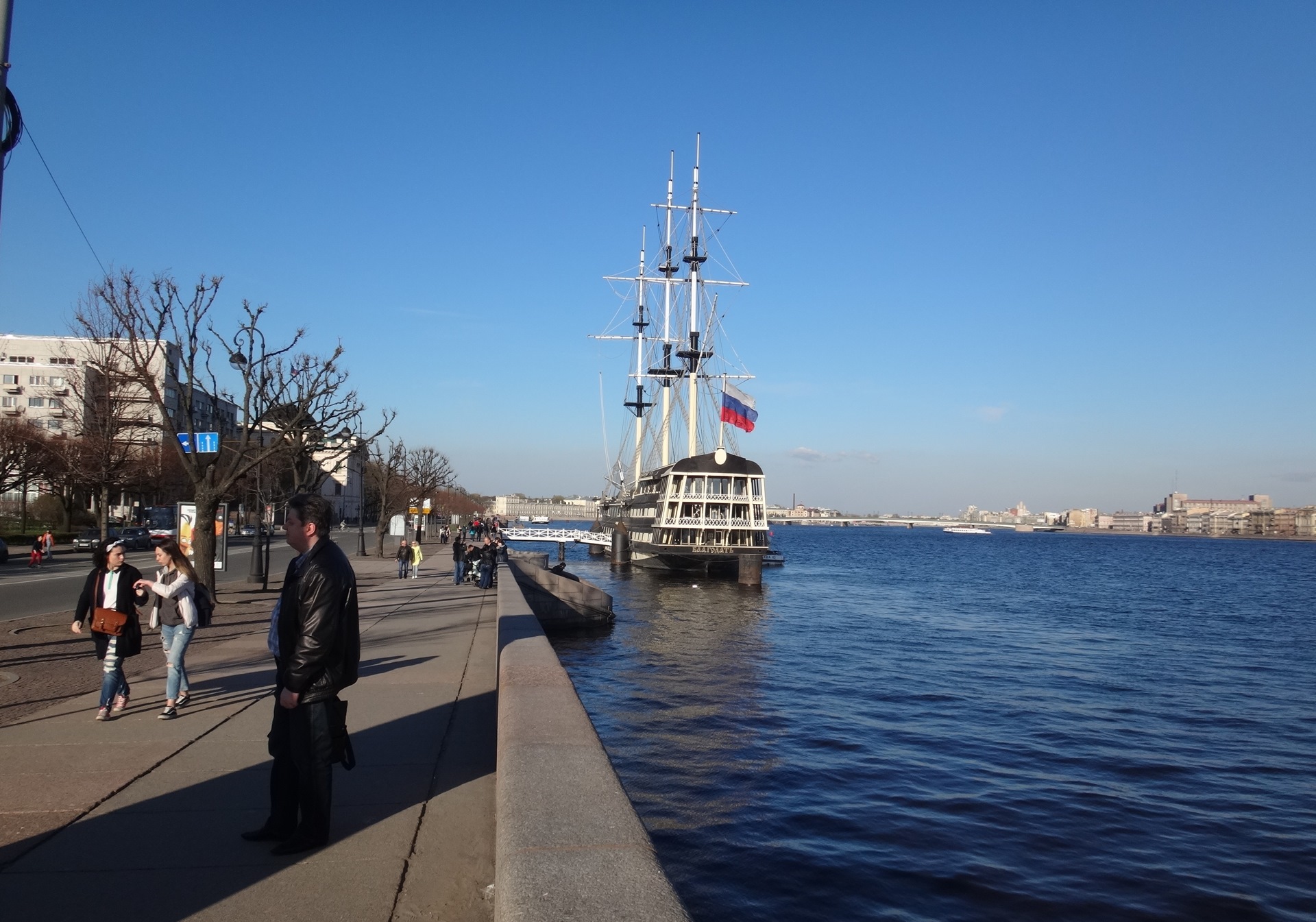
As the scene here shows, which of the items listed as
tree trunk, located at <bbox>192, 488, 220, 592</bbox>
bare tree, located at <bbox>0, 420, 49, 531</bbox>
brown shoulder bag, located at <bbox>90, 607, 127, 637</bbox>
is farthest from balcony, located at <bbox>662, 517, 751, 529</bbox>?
brown shoulder bag, located at <bbox>90, 607, 127, 637</bbox>

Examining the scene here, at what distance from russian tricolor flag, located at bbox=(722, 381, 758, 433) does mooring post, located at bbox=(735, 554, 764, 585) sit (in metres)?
8.12

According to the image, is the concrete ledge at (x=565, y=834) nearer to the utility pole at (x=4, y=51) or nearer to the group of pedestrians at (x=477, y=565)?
the utility pole at (x=4, y=51)

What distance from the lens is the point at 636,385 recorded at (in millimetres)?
97812

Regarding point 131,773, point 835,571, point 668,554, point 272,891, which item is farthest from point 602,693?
point 835,571

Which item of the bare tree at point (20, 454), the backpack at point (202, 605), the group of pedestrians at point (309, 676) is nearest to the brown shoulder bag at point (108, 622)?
the backpack at point (202, 605)

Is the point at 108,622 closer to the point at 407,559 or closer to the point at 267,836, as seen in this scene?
the point at 267,836

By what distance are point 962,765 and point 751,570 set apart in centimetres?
3755

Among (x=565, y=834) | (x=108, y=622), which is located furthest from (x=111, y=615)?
(x=565, y=834)

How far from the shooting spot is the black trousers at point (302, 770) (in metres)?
5.29

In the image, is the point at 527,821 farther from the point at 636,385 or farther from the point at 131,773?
the point at 636,385

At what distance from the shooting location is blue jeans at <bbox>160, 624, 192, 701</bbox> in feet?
29.3

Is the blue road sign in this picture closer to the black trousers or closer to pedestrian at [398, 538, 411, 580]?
pedestrian at [398, 538, 411, 580]

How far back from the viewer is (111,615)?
8594 mm

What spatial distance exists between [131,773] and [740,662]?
18.3 meters
